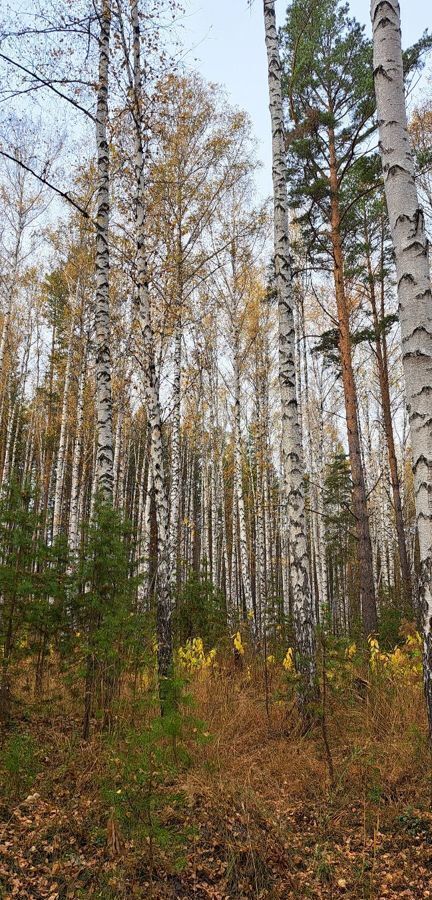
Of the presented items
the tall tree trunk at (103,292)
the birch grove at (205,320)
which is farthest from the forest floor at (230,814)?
the tall tree trunk at (103,292)

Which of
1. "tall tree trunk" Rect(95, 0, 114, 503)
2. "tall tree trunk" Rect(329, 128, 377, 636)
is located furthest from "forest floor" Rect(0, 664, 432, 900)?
"tall tree trunk" Rect(329, 128, 377, 636)

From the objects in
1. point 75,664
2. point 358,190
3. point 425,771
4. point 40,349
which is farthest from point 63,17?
point 40,349

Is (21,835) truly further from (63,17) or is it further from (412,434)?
(63,17)

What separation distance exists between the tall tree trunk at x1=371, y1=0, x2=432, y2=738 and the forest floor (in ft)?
3.39

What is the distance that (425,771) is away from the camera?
12.0 feet

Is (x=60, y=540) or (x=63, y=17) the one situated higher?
(x=63, y=17)

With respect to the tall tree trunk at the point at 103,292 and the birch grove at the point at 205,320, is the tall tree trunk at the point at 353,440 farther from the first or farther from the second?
the tall tree trunk at the point at 103,292

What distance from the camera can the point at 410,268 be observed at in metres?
3.06

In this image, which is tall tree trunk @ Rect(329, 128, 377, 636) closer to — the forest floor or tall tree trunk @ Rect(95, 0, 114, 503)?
the forest floor

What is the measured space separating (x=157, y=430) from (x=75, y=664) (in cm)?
271

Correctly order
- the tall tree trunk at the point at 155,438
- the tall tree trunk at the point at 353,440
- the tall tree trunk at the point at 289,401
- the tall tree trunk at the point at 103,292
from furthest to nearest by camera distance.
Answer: the tall tree trunk at the point at 353,440, the tall tree trunk at the point at 103,292, the tall tree trunk at the point at 155,438, the tall tree trunk at the point at 289,401

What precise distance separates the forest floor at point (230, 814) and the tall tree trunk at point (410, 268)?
1.03 metres

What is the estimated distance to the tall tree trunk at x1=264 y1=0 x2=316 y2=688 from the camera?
5.32 meters

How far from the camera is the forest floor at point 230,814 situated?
273 centimetres
